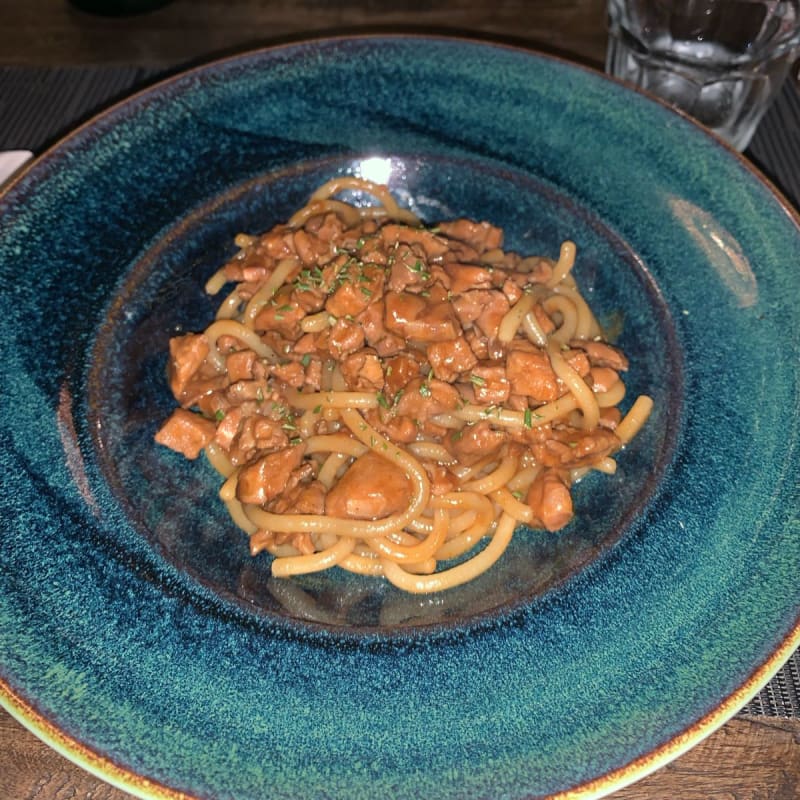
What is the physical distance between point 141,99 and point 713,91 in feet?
12.2

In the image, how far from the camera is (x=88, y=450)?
3660 millimetres

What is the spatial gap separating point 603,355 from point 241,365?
1.87 meters

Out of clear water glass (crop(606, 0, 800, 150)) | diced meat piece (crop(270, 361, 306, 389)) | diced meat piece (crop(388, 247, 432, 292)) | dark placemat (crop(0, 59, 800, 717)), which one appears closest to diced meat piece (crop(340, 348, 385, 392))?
diced meat piece (crop(270, 361, 306, 389))

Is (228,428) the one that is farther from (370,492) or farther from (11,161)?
(11,161)

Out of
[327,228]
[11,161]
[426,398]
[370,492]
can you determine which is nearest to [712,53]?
[327,228]

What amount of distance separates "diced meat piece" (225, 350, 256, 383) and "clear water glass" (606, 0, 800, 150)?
3489mm

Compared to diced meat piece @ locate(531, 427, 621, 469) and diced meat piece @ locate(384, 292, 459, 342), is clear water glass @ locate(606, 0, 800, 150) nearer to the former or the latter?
diced meat piece @ locate(531, 427, 621, 469)

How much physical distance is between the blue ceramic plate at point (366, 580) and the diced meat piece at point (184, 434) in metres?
0.11

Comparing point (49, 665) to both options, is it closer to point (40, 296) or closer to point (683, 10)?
point (40, 296)

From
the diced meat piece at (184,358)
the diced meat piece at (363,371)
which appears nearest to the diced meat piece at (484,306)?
the diced meat piece at (363,371)

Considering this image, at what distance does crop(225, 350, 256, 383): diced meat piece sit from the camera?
4.38 meters

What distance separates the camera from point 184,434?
13.7 ft

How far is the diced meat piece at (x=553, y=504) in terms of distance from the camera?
3.93m

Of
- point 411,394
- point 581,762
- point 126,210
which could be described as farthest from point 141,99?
point 581,762
